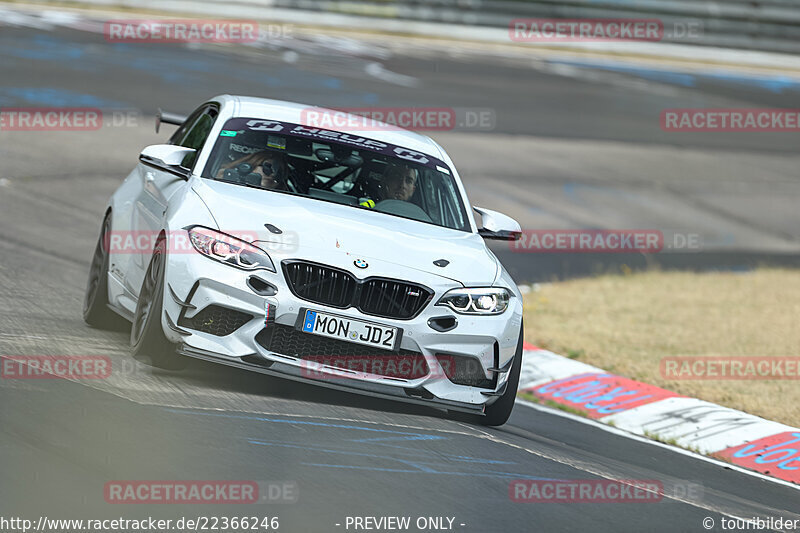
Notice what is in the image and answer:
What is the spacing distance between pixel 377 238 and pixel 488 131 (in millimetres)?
14211

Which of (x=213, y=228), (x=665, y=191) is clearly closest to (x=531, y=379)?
(x=213, y=228)

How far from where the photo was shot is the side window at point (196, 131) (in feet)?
25.7

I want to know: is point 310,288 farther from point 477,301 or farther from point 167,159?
point 167,159

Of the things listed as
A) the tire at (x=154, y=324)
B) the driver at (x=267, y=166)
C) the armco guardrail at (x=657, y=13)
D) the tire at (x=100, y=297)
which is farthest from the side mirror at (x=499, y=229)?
the armco guardrail at (x=657, y=13)

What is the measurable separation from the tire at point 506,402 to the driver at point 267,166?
1777 mm

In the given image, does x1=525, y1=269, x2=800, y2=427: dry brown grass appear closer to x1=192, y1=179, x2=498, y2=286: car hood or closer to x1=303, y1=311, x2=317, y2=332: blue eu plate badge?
x1=192, y1=179, x2=498, y2=286: car hood

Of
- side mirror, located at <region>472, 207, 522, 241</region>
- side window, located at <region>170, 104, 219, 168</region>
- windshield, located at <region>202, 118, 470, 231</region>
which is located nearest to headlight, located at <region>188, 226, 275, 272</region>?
windshield, located at <region>202, 118, 470, 231</region>

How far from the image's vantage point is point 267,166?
756cm

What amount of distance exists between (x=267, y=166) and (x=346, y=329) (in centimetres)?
162

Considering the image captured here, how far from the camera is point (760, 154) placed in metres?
23.3

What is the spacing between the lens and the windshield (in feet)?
24.7

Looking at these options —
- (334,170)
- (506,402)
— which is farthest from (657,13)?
(506,402)

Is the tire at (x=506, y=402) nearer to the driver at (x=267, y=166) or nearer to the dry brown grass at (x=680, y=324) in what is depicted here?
the driver at (x=267, y=166)

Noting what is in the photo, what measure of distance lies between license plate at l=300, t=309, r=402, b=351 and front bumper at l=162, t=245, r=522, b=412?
0.03m
